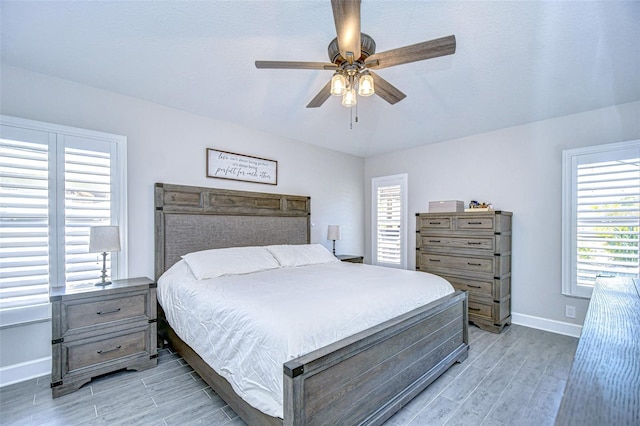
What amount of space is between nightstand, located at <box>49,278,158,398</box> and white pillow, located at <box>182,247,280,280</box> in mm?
449

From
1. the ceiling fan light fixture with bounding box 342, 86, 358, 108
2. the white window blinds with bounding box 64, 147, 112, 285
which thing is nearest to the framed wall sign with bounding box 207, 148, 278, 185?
the white window blinds with bounding box 64, 147, 112, 285

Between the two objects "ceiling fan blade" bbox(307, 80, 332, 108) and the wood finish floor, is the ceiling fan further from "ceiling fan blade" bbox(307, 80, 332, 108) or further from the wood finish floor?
the wood finish floor

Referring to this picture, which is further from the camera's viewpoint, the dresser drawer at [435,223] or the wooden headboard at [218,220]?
the dresser drawer at [435,223]

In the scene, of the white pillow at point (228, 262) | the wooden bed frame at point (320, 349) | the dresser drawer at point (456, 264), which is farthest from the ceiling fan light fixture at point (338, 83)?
the dresser drawer at point (456, 264)

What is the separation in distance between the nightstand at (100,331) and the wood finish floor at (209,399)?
5.3 inches

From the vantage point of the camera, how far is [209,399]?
2209 millimetres

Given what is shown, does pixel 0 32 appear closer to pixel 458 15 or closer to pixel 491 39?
pixel 458 15

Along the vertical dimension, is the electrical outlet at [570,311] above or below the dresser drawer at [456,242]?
below

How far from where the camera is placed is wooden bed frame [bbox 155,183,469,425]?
1.54 metres

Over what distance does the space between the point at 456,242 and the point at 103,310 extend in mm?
4027

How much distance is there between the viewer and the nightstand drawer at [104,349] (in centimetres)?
232

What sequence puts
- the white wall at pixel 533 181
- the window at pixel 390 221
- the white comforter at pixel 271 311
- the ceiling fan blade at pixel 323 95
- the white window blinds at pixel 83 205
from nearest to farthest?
the white comforter at pixel 271 311, the ceiling fan blade at pixel 323 95, the white window blinds at pixel 83 205, the white wall at pixel 533 181, the window at pixel 390 221

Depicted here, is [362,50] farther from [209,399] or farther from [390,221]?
[390,221]

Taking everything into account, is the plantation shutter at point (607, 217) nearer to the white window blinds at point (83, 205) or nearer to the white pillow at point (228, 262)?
the white pillow at point (228, 262)
